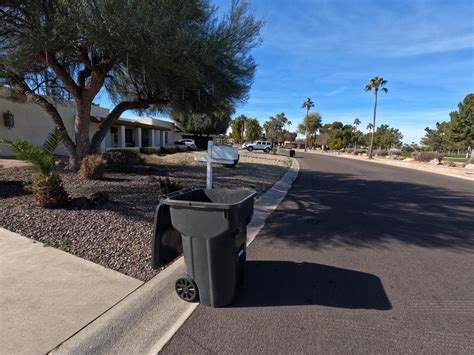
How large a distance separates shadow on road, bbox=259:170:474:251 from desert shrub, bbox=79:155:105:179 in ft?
17.8

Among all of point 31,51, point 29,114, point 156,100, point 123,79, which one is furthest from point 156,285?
point 29,114

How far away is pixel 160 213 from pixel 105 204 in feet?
11.9

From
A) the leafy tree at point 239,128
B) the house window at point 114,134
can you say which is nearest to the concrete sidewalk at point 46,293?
the house window at point 114,134

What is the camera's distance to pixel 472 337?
108 inches

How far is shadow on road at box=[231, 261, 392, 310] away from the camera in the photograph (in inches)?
127

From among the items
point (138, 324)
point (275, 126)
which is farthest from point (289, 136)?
point (138, 324)

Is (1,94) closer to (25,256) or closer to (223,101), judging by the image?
(223,101)

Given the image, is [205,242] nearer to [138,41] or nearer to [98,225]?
[98,225]

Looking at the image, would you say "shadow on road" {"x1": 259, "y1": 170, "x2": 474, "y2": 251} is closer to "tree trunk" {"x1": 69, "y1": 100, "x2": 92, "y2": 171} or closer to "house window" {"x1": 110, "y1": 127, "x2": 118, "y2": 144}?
"tree trunk" {"x1": 69, "y1": 100, "x2": 92, "y2": 171}

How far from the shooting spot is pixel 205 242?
288 cm

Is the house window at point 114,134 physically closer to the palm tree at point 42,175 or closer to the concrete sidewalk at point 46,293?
the palm tree at point 42,175

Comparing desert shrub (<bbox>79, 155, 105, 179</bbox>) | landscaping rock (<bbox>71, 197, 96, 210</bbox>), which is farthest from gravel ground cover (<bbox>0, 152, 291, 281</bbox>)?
desert shrub (<bbox>79, 155, 105, 179</bbox>)

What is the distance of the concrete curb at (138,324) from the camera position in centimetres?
248

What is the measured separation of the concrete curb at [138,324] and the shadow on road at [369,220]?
7.66 ft
